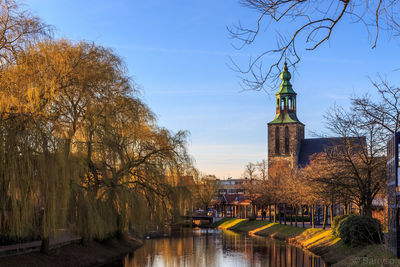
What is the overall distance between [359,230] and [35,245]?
15941mm

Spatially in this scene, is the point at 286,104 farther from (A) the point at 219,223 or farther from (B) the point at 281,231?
(B) the point at 281,231

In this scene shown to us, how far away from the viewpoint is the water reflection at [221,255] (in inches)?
996

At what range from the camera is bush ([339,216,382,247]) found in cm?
2353

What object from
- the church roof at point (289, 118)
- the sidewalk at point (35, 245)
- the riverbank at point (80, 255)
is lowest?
the riverbank at point (80, 255)

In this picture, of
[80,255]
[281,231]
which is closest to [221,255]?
[80,255]

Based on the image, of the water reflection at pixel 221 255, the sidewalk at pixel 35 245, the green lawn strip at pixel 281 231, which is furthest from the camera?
the green lawn strip at pixel 281 231

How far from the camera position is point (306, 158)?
8494 centimetres

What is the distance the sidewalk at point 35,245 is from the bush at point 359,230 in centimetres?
1417

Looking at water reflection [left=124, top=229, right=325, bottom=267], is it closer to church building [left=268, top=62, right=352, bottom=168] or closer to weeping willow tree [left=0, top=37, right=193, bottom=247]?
weeping willow tree [left=0, top=37, right=193, bottom=247]

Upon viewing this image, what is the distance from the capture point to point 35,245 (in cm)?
2058

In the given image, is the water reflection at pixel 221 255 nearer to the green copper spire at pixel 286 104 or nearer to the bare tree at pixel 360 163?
the bare tree at pixel 360 163


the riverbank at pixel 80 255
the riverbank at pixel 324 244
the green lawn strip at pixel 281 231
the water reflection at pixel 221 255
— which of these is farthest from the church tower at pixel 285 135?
the riverbank at pixel 80 255

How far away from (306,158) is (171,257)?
2417 inches

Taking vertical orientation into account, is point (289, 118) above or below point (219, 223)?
above
